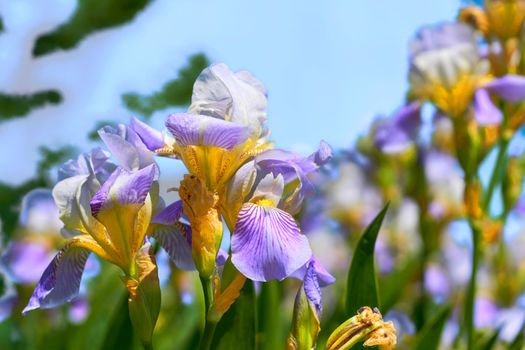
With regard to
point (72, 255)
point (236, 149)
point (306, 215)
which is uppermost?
point (236, 149)

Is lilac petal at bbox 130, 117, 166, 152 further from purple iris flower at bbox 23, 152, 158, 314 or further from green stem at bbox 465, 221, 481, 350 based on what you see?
green stem at bbox 465, 221, 481, 350

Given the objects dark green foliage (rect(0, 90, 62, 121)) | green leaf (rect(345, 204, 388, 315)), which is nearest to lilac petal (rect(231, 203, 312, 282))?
green leaf (rect(345, 204, 388, 315))

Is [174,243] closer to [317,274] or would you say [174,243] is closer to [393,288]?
[317,274]

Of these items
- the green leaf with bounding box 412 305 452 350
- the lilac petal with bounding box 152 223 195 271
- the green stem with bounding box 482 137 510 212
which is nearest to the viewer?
the lilac petal with bounding box 152 223 195 271

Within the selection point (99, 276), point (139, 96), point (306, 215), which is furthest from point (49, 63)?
point (306, 215)

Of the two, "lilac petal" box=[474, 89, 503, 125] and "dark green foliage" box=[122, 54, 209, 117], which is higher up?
"lilac petal" box=[474, 89, 503, 125]

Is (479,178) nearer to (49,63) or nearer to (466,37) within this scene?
(466,37)
